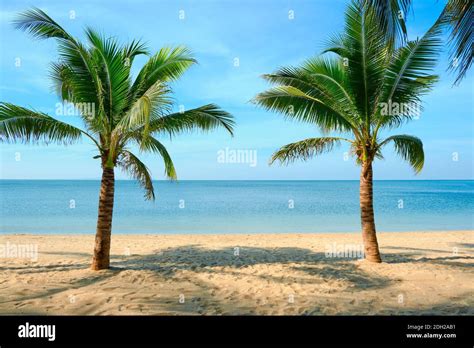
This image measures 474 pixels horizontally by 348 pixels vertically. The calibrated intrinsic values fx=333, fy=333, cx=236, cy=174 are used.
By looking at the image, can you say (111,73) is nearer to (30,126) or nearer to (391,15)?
(30,126)

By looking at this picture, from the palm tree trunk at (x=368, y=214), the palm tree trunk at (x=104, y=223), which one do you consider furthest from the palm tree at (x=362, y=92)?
the palm tree trunk at (x=104, y=223)

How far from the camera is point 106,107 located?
8.30 m

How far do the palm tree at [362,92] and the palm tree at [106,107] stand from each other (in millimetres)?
2386

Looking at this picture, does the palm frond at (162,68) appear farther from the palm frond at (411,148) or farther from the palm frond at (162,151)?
the palm frond at (411,148)

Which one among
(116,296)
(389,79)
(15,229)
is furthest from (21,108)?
(15,229)

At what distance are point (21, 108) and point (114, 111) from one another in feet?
6.65

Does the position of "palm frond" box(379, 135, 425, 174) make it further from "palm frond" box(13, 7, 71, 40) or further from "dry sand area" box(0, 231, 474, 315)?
"palm frond" box(13, 7, 71, 40)

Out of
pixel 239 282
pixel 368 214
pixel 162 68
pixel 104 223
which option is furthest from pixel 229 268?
pixel 162 68

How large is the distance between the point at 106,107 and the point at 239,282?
5.33m

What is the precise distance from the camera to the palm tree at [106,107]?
7.72 m

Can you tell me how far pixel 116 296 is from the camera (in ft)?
21.0

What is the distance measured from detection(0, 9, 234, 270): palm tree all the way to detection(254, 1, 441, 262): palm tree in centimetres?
239

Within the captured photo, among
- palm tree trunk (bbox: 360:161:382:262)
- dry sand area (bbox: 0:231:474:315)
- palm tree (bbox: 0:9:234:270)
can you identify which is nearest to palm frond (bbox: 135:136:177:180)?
palm tree (bbox: 0:9:234:270)
